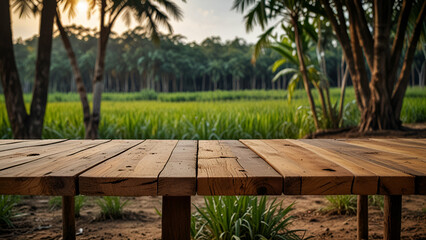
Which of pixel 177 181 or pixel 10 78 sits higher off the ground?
pixel 10 78

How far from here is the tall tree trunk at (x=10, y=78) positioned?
356 cm

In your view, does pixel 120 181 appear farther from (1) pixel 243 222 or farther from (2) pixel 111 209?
(2) pixel 111 209

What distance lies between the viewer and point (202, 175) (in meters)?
0.90

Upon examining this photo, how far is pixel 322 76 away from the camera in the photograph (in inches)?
211

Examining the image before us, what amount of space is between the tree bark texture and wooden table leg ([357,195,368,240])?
282 centimetres

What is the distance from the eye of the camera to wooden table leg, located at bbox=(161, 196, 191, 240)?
1072 mm

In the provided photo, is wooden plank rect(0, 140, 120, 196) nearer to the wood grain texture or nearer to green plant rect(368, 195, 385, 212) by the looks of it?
the wood grain texture

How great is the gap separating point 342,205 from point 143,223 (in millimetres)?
1618

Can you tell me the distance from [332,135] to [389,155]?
3.44 meters

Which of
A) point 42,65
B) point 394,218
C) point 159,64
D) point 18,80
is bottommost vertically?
point 394,218

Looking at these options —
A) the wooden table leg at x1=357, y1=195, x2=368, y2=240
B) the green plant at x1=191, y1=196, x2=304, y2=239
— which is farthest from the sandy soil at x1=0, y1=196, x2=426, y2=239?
the wooden table leg at x1=357, y1=195, x2=368, y2=240

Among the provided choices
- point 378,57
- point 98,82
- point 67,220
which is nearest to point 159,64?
Result: point 98,82

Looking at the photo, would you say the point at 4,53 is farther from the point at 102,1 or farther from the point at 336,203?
the point at 336,203

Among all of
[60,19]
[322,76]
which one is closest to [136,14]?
[60,19]
